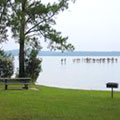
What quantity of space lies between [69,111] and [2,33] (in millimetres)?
19229

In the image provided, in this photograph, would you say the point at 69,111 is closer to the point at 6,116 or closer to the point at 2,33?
the point at 6,116

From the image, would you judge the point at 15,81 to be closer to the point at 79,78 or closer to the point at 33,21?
the point at 33,21

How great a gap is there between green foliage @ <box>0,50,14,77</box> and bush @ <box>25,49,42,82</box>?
137 centimetres

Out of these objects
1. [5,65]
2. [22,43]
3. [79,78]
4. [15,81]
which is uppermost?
[22,43]

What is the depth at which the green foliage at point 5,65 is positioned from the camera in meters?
30.1

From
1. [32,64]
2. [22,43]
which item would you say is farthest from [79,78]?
[22,43]

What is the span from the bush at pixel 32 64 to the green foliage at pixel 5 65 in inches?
53.9

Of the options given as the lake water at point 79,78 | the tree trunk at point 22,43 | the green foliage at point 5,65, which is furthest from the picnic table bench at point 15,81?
the lake water at point 79,78

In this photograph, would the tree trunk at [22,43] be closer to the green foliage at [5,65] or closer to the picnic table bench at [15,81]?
the green foliage at [5,65]

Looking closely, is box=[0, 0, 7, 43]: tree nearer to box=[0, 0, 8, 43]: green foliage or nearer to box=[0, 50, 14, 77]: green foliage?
box=[0, 0, 8, 43]: green foliage

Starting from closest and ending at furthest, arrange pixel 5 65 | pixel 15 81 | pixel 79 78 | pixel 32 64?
pixel 15 81, pixel 5 65, pixel 32 64, pixel 79 78

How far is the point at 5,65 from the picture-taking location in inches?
1186

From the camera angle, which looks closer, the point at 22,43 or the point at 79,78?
the point at 22,43

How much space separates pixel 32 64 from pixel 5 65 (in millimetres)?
2362
